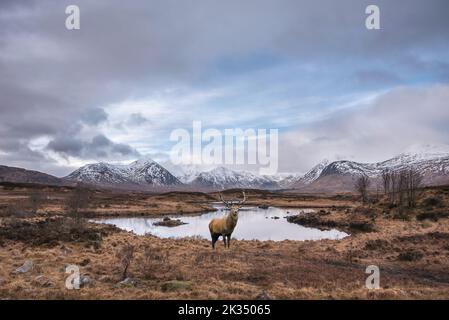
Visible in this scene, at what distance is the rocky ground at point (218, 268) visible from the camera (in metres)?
13.0

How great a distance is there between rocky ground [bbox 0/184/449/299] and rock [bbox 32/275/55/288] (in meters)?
0.04

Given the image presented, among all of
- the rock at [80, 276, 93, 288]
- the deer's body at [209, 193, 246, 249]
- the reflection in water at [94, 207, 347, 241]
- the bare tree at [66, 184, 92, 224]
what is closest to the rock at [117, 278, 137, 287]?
the rock at [80, 276, 93, 288]

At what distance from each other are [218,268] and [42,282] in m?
7.30

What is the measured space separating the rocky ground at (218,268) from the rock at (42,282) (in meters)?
0.04

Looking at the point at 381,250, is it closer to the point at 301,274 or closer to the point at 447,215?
the point at 301,274

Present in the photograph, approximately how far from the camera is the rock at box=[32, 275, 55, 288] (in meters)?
14.0

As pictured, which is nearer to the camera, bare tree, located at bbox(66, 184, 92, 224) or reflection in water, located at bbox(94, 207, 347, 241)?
bare tree, located at bbox(66, 184, 92, 224)

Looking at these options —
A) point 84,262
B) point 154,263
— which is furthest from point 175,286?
point 84,262

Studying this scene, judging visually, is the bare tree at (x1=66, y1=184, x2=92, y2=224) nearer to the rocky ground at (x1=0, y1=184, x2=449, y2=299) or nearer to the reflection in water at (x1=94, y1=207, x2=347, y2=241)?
the rocky ground at (x1=0, y1=184, x2=449, y2=299)

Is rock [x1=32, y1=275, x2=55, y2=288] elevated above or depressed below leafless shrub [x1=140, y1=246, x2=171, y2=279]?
above

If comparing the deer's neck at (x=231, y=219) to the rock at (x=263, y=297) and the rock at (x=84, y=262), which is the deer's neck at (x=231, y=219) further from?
the rock at (x=263, y=297)

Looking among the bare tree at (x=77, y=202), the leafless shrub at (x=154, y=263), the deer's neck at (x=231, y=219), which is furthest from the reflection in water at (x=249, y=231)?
the leafless shrub at (x=154, y=263)

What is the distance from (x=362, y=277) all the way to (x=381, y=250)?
10.5 meters
